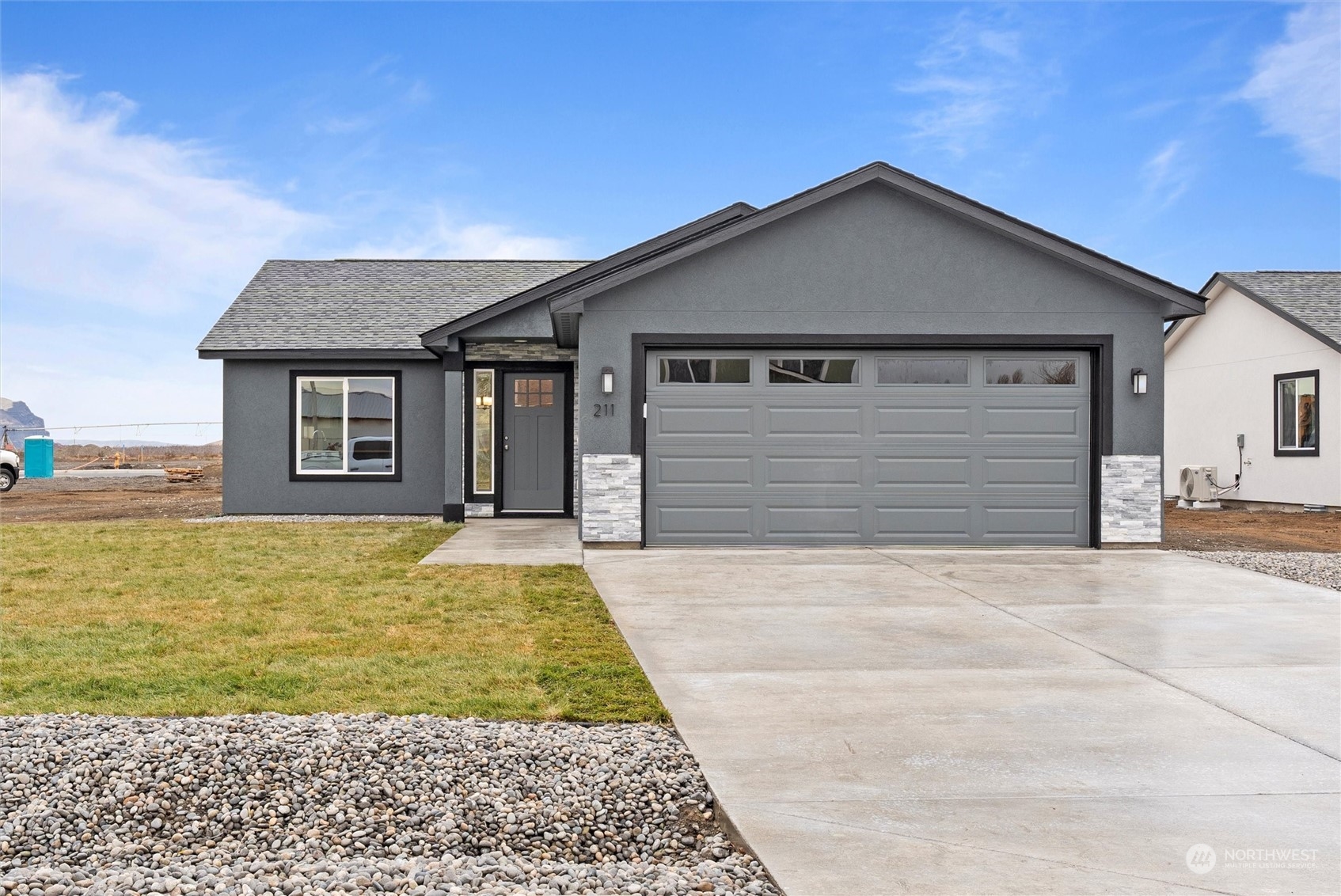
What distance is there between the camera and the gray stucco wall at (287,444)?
50.1ft

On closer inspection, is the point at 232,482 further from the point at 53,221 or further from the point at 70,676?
the point at 70,676

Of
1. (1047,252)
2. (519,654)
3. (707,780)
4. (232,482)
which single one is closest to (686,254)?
(1047,252)

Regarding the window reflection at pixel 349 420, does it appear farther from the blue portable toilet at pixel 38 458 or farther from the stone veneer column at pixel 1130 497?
the blue portable toilet at pixel 38 458

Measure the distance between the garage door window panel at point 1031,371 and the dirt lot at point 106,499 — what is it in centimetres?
1282

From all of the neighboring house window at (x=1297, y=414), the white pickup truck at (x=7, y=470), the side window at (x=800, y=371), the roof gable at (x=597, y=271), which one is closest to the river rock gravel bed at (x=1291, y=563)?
the side window at (x=800, y=371)

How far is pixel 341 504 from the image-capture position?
1538 centimetres

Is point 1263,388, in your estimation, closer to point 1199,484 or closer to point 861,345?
point 1199,484

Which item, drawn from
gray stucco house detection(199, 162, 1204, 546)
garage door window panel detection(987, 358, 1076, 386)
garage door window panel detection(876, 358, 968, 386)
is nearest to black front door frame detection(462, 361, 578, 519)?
gray stucco house detection(199, 162, 1204, 546)

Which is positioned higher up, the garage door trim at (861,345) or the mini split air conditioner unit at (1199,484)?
the garage door trim at (861,345)

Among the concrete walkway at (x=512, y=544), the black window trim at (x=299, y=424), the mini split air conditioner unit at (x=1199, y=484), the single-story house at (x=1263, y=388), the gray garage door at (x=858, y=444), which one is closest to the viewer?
the concrete walkway at (x=512, y=544)

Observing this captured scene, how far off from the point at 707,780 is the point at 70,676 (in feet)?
12.3

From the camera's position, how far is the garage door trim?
10.9 metres

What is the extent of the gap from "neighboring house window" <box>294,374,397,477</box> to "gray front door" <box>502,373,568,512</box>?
201cm

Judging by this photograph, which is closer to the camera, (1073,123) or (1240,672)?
(1240,672)
